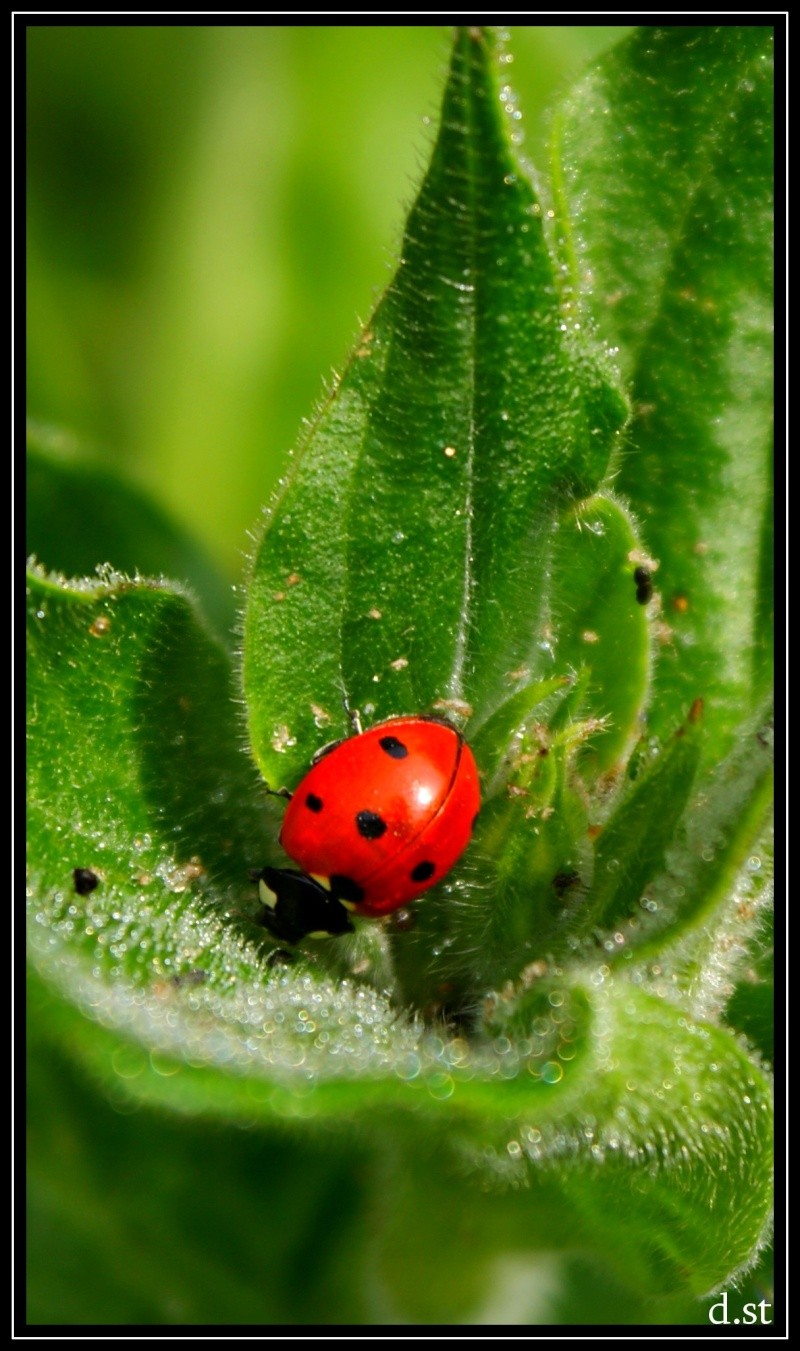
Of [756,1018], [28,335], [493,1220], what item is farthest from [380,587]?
[28,335]

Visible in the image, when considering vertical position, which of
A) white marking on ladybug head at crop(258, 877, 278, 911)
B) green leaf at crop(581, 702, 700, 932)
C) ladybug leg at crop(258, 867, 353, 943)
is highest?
green leaf at crop(581, 702, 700, 932)

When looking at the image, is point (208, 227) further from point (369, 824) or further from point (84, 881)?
point (84, 881)

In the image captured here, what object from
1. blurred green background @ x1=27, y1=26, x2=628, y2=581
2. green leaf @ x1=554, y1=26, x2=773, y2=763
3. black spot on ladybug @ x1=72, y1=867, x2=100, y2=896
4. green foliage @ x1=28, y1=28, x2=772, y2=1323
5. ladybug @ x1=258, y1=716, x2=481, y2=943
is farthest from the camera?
blurred green background @ x1=27, y1=26, x2=628, y2=581

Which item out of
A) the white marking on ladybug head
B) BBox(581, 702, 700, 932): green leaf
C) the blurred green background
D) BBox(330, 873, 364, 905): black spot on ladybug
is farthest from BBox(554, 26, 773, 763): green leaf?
the blurred green background

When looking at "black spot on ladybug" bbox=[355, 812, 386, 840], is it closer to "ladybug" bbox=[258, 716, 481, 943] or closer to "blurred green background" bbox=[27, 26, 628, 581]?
"ladybug" bbox=[258, 716, 481, 943]

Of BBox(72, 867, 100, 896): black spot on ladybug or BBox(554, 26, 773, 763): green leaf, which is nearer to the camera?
BBox(72, 867, 100, 896): black spot on ladybug

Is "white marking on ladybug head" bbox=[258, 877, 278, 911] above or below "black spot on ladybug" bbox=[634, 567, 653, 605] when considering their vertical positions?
below
